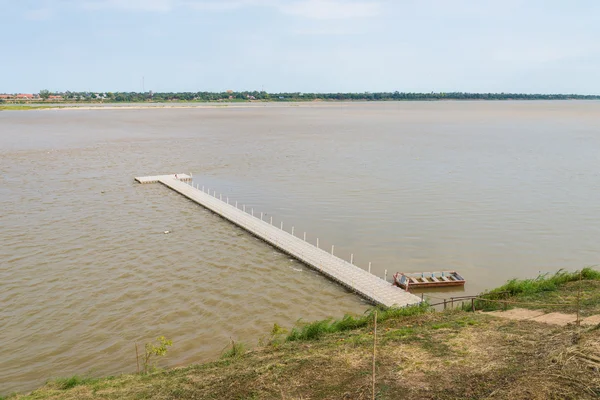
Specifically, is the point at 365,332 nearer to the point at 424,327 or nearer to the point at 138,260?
the point at 424,327

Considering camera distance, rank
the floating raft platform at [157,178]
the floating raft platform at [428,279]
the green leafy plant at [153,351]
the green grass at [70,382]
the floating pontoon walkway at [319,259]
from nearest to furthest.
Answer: the green grass at [70,382], the green leafy plant at [153,351], the floating pontoon walkway at [319,259], the floating raft platform at [428,279], the floating raft platform at [157,178]

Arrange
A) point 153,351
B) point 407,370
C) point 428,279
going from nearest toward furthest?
point 407,370
point 153,351
point 428,279

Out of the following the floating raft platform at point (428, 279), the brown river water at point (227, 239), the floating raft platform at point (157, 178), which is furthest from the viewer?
the floating raft platform at point (157, 178)

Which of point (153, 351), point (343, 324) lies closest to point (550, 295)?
point (343, 324)

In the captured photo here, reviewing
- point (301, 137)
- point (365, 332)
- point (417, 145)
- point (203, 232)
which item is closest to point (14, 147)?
point (301, 137)

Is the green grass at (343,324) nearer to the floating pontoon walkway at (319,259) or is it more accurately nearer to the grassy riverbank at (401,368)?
the grassy riverbank at (401,368)

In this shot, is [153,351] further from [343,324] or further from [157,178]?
[157,178]

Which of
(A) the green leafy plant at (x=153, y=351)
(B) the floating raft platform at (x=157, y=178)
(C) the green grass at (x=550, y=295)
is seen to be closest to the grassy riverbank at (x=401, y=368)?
(C) the green grass at (x=550, y=295)
